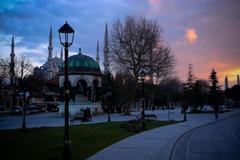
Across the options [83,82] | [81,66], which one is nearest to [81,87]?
[83,82]

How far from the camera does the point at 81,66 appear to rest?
5906 cm

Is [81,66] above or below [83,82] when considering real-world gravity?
above

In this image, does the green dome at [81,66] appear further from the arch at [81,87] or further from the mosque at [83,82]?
the arch at [81,87]

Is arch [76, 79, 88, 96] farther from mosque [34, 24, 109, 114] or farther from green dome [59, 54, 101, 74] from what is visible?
green dome [59, 54, 101, 74]

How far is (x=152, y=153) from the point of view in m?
13.6

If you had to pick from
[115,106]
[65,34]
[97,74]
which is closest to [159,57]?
[97,74]

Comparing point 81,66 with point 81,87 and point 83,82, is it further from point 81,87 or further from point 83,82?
point 81,87

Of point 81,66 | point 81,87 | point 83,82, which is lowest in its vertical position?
point 81,87

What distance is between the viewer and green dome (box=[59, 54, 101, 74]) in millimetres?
58406

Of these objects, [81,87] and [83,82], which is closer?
[83,82]

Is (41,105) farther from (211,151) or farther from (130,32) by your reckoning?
(211,151)

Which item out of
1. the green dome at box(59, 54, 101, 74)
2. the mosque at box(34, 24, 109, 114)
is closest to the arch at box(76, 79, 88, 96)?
the mosque at box(34, 24, 109, 114)

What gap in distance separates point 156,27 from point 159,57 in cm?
502

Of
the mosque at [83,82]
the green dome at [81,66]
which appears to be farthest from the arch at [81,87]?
the green dome at [81,66]
